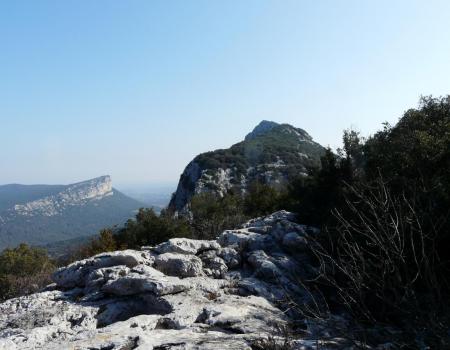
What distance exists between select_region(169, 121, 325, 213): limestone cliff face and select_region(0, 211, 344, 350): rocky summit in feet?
141

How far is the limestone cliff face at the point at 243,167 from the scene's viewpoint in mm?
67812

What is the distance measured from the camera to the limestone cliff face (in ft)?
222

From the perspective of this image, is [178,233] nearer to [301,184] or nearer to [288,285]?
[301,184]

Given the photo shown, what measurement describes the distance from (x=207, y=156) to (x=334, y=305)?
69147 mm

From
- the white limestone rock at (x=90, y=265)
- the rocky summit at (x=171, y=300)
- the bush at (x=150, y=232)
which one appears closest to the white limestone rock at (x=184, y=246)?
the rocky summit at (x=171, y=300)

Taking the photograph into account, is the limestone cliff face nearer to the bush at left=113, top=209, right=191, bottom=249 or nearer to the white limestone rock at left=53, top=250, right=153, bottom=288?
the bush at left=113, top=209, right=191, bottom=249

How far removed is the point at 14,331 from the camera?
9.81 meters

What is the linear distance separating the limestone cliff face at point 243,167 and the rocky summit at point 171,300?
4289 centimetres

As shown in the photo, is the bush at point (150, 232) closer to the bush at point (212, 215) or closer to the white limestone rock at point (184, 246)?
the bush at point (212, 215)

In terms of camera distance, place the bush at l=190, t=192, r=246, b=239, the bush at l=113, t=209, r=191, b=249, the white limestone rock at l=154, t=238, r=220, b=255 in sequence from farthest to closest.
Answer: the bush at l=190, t=192, r=246, b=239 < the bush at l=113, t=209, r=191, b=249 < the white limestone rock at l=154, t=238, r=220, b=255

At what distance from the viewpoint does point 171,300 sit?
1191cm

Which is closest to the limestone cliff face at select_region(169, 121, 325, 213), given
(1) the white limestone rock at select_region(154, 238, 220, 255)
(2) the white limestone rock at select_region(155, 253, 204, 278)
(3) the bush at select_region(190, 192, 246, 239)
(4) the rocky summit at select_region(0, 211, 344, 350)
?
(3) the bush at select_region(190, 192, 246, 239)

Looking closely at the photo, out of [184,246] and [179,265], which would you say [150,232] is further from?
[179,265]

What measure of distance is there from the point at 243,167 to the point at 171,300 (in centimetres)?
6546
